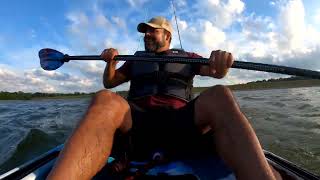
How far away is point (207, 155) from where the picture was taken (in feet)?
10.5

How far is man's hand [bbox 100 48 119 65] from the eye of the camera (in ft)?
11.9

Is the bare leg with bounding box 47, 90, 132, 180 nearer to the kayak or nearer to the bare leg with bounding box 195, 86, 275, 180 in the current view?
the kayak

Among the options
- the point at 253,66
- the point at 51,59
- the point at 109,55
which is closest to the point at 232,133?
the point at 253,66

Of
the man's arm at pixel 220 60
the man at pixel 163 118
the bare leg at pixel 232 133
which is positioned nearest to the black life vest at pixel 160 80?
the man at pixel 163 118

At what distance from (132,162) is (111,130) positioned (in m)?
0.53

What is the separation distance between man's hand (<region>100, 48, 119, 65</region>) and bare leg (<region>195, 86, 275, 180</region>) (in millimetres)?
1201

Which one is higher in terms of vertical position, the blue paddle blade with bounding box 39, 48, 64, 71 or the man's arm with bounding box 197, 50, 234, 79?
the blue paddle blade with bounding box 39, 48, 64, 71

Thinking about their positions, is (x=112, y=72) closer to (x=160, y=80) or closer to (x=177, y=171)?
(x=160, y=80)

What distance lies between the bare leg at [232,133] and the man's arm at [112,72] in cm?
122

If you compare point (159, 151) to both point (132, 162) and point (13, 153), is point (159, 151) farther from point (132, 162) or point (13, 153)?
point (13, 153)

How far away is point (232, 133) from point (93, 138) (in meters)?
0.92

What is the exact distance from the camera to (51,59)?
451 centimetres

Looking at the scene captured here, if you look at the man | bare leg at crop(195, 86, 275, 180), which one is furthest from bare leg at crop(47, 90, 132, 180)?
bare leg at crop(195, 86, 275, 180)

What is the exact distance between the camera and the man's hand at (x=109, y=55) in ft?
11.9
